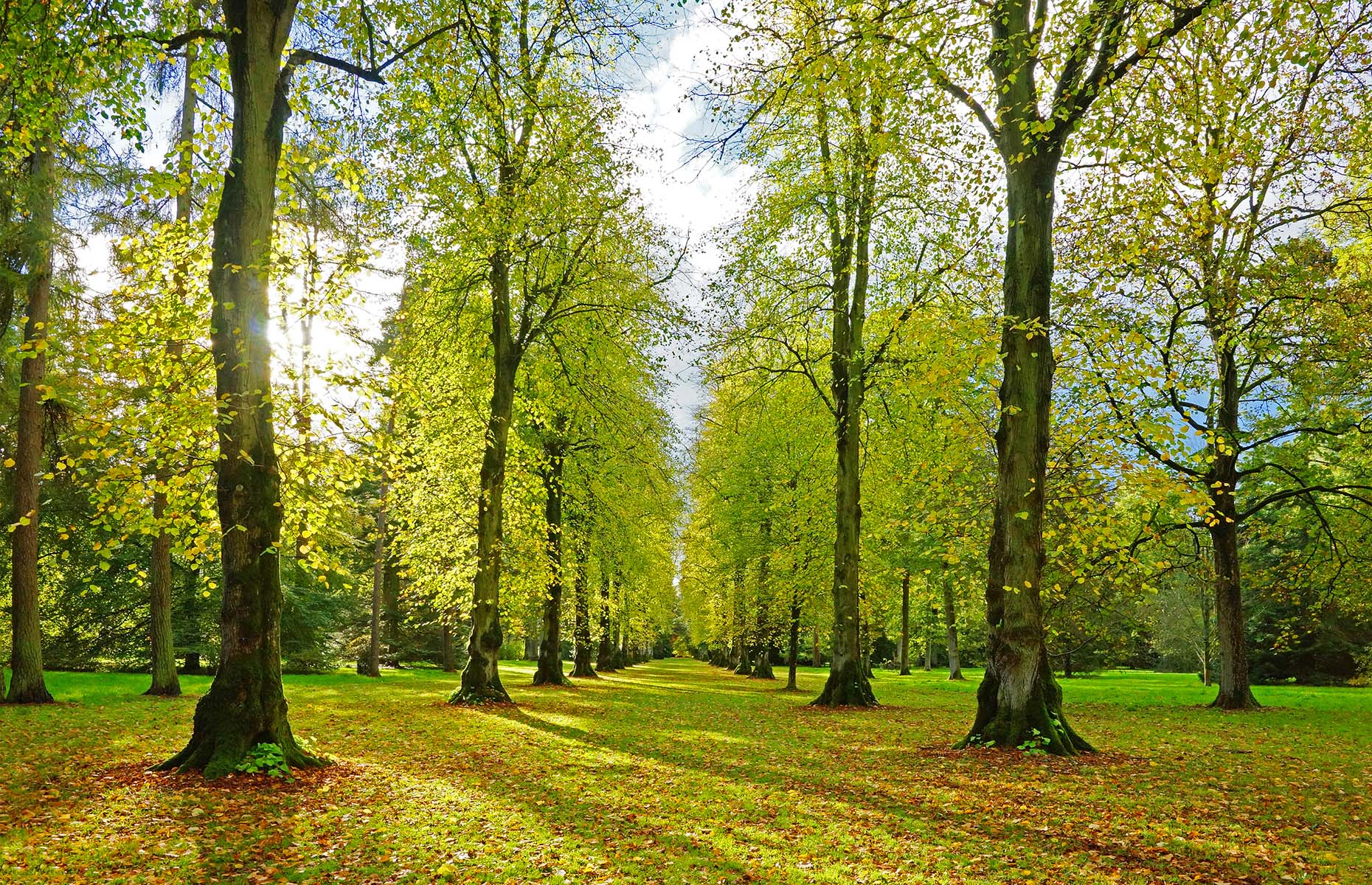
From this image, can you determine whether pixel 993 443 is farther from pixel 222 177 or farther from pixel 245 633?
pixel 222 177

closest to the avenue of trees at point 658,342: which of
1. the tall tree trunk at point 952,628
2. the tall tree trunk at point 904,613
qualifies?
the tall tree trunk at point 904,613

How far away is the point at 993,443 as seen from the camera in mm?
10000

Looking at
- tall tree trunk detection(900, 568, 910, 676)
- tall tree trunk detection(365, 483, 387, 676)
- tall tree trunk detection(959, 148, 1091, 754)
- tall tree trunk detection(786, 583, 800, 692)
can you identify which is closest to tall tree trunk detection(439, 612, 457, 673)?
tall tree trunk detection(365, 483, 387, 676)

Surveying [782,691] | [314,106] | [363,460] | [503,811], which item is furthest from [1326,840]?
[782,691]

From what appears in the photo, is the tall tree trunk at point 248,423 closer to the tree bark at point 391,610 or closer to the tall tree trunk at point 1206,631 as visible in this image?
the tree bark at point 391,610

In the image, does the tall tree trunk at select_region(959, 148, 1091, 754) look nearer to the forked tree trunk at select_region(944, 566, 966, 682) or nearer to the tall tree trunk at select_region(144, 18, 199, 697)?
the tall tree trunk at select_region(144, 18, 199, 697)

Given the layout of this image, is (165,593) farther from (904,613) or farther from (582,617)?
(904,613)

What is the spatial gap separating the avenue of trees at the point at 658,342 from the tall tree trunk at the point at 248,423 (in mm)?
42

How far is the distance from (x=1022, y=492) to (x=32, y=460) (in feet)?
59.0

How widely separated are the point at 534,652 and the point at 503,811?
60951mm

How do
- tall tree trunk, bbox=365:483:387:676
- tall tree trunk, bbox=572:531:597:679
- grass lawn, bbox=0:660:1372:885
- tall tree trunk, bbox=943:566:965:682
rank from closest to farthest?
1. grass lawn, bbox=0:660:1372:885
2. tall tree trunk, bbox=572:531:597:679
3. tall tree trunk, bbox=365:483:387:676
4. tall tree trunk, bbox=943:566:965:682

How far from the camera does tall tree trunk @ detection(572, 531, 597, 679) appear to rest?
23.4m

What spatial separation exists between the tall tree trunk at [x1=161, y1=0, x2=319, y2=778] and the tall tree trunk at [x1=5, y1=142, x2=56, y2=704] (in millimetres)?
8744

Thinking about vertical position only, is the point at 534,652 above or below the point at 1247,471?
below
